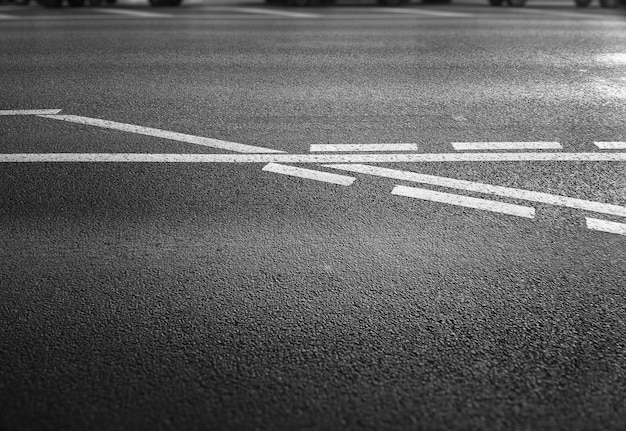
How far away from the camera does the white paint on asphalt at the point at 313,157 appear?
5.48m

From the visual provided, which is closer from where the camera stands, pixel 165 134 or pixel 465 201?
pixel 465 201

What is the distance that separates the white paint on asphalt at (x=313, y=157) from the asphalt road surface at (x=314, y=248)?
26 mm

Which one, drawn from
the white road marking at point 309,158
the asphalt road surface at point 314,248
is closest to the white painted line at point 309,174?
the asphalt road surface at point 314,248

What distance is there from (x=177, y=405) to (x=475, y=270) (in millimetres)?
1915

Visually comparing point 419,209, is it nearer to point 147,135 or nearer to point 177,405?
point 177,405

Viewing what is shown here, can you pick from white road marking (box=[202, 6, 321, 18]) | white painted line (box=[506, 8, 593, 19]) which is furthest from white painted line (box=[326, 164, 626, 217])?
white painted line (box=[506, 8, 593, 19])

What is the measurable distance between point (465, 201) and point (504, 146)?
1.30 metres

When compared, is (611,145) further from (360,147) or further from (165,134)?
(165,134)

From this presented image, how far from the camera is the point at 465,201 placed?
473 centimetres

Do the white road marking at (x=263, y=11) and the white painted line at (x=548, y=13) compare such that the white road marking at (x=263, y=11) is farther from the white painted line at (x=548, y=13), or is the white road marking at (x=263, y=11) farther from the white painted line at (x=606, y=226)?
the white painted line at (x=606, y=226)

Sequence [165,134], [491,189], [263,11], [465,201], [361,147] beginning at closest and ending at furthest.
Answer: [465,201] < [491,189] < [361,147] < [165,134] < [263,11]

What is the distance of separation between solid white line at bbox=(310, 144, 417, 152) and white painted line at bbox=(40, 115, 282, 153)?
39 centimetres

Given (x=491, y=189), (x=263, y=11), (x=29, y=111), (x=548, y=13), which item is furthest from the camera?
(x=263, y=11)

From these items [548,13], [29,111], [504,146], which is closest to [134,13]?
[29,111]
